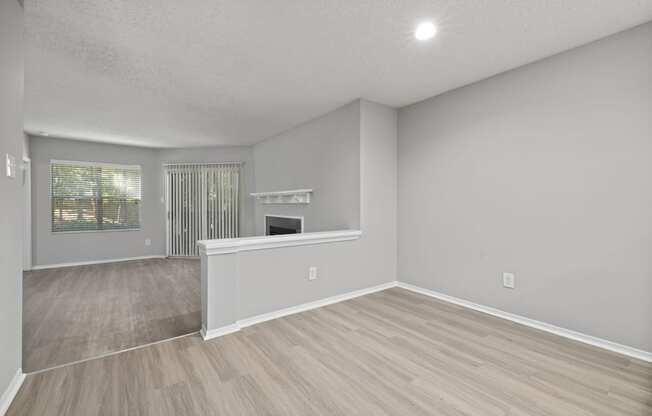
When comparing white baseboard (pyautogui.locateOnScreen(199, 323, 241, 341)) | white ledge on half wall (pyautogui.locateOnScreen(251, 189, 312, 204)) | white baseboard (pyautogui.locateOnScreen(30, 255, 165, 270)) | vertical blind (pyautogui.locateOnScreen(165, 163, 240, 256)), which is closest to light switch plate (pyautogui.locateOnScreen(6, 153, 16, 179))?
white baseboard (pyautogui.locateOnScreen(199, 323, 241, 341))

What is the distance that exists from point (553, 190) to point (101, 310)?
174 inches

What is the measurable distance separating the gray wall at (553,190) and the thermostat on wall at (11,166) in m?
3.34

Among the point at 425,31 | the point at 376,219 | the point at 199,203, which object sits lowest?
the point at 376,219

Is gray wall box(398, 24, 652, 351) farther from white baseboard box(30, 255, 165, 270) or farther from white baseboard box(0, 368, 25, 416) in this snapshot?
white baseboard box(30, 255, 165, 270)

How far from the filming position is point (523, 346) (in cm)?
212

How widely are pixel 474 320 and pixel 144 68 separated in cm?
368

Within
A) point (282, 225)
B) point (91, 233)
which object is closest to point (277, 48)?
point (282, 225)

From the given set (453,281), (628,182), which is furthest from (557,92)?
(453,281)

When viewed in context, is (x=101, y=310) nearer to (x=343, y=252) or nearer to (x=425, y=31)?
(x=343, y=252)

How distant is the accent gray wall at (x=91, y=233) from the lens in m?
4.94

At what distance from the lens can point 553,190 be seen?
234cm

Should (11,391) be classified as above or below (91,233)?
below

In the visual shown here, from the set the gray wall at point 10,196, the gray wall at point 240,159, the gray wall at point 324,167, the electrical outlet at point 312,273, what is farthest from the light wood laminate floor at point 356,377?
the gray wall at point 240,159

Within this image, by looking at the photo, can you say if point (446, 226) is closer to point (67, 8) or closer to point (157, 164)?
point (67, 8)
